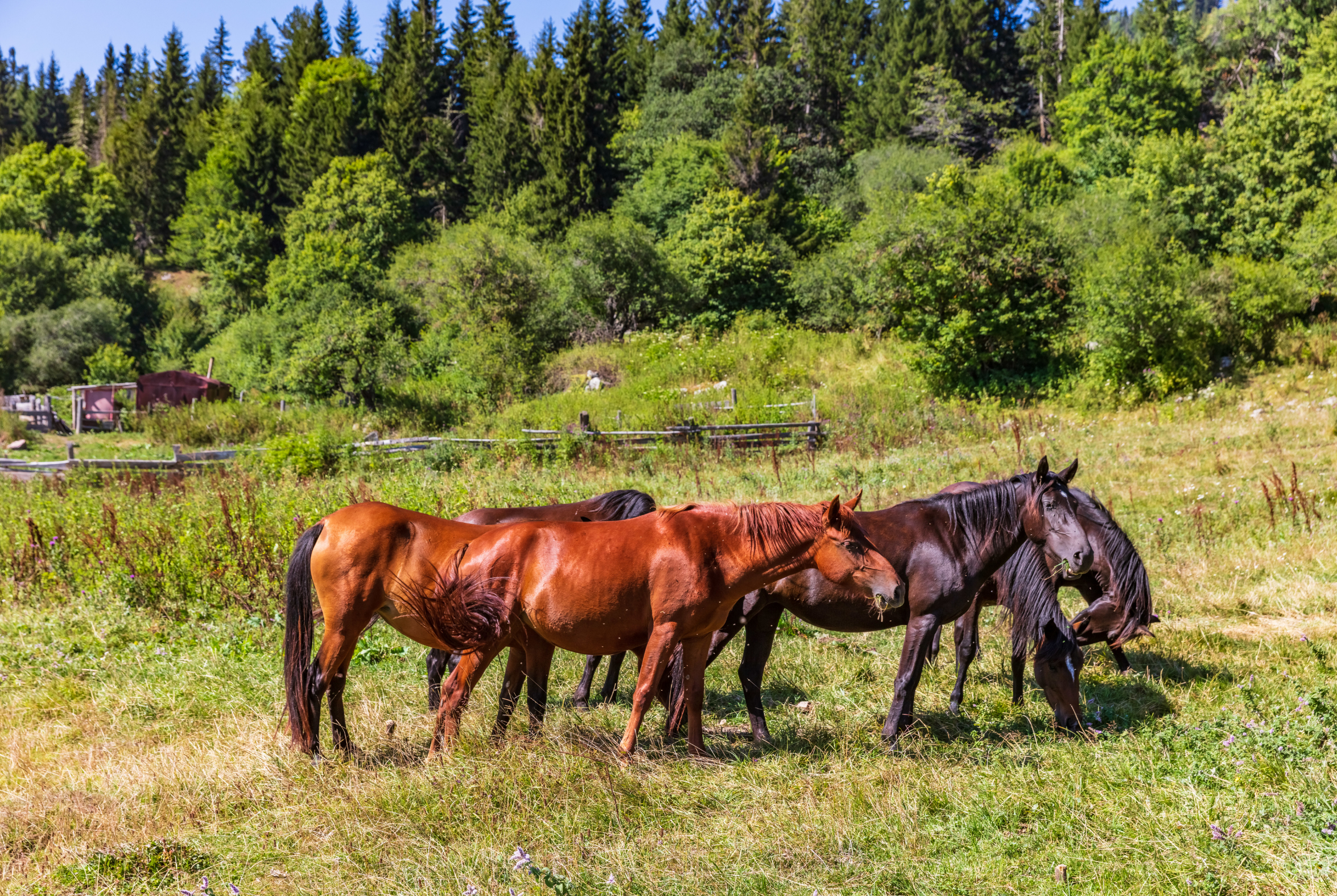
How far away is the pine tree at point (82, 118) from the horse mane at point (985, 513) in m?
84.0

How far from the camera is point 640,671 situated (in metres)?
4.58

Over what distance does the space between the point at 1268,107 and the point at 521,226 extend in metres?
29.4

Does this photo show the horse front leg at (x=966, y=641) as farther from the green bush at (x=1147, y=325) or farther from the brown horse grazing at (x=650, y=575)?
the green bush at (x=1147, y=325)

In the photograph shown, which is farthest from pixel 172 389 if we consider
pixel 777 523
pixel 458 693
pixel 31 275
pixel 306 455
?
pixel 777 523

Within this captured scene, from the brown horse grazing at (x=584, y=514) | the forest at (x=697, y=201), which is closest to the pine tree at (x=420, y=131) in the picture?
the forest at (x=697, y=201)

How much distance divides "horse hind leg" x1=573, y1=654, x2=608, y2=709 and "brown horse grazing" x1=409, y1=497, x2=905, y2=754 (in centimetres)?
138

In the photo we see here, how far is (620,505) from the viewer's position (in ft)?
21.0

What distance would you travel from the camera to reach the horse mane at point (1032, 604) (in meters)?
5.51

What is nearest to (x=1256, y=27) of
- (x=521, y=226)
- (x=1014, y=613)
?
(x=521, y=226)

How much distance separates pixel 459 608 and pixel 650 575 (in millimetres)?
1018

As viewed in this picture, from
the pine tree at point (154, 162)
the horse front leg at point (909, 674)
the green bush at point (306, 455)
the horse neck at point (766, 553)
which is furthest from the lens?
the pine tree at point (154, 162)

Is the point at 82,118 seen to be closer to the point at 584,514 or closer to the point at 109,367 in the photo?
the point at 109,367

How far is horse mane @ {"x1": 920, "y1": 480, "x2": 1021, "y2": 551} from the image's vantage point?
17.9ft

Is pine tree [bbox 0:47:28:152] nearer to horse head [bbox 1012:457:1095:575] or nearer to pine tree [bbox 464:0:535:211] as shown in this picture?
pine tree [bbox 464:0:535:211]
